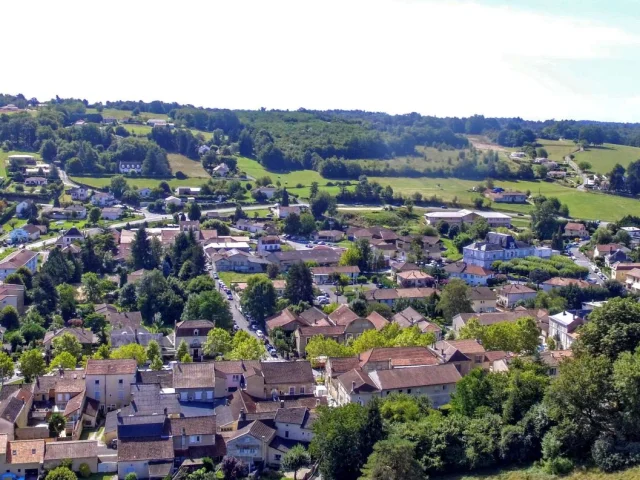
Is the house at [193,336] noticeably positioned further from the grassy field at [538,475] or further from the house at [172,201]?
the house at [172,201]

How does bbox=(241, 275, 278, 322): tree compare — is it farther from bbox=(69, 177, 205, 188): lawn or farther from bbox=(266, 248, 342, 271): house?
bbox=(69, 177, 205, 188): lawn

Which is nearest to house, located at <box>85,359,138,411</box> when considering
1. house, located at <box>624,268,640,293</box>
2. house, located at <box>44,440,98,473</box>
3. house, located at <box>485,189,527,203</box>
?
house, located at <box>44,440,98,473</box>

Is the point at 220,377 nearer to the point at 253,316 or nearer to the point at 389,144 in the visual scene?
the point at 253,316

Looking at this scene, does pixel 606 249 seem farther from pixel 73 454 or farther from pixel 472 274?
pixel 73 454

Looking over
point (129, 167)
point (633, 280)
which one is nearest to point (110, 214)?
point (129, 167)

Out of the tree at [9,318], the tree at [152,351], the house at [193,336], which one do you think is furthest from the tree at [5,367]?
the tree at [9,318]

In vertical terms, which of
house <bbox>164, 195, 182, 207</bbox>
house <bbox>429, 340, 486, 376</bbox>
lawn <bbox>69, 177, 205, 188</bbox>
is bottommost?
house <bbox>164, 195, 182, 207</bbox>

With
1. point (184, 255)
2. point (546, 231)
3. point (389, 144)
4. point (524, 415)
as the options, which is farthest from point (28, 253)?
point (389, 144)
